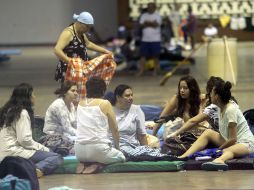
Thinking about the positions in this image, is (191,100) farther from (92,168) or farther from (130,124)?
(92,168)

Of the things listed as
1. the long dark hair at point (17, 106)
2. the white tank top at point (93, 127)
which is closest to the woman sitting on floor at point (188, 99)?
the white tank top at point (93, 127)

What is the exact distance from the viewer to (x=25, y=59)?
110 feet

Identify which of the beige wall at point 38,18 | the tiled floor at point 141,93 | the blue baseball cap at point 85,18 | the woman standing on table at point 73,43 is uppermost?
the blue baseball cap at point 85,18

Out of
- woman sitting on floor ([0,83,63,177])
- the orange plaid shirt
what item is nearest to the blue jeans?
woman sitting on floor ([0,83,63,177])

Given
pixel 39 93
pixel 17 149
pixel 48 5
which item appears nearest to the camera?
pixel 17 149

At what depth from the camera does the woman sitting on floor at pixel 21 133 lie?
1023 cm

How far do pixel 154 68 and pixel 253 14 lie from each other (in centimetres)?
1958

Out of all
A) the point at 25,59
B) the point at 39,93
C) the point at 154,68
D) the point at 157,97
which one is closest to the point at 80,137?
the point at 157,97

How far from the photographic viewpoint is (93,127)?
34.1ft

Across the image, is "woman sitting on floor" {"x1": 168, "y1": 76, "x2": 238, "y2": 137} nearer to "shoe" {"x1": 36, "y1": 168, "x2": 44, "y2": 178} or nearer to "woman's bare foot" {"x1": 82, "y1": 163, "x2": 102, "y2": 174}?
"woman's bare foot" {"x1": 82, "y1": 163, "x2": 102, "y2": 174}

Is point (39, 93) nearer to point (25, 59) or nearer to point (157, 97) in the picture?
point (157, 97)

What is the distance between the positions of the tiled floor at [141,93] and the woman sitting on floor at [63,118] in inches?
45.6

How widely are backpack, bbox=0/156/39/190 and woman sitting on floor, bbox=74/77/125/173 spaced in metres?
1.51

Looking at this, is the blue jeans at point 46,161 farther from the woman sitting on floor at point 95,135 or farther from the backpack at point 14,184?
the backpack at point 14,184
